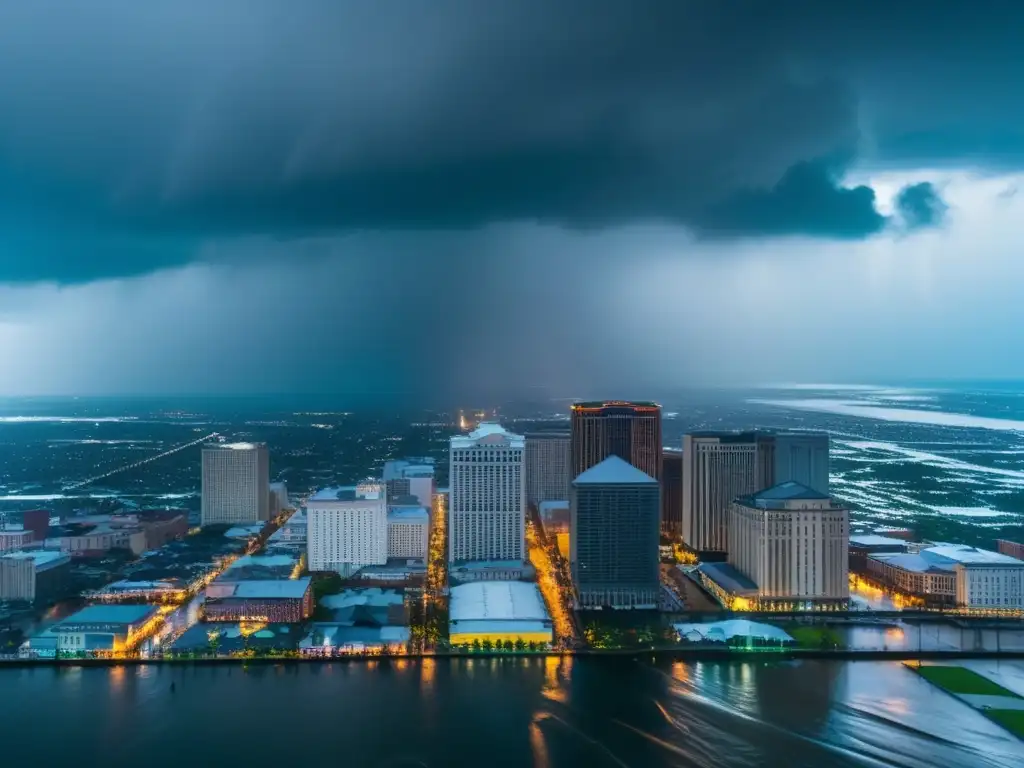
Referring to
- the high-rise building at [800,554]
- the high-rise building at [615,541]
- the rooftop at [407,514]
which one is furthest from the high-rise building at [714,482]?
the rooftop at [407,514]

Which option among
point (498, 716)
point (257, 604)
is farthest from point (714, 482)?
point (498, 716)

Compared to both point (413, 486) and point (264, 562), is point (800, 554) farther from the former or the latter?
point (413, 486)

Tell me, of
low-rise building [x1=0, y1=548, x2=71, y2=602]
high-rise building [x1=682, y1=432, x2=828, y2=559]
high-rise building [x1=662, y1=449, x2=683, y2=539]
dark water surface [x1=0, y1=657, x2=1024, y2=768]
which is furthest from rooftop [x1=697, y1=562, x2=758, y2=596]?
low-rise building [x1=0, y1=548, x2=71, y2=602]

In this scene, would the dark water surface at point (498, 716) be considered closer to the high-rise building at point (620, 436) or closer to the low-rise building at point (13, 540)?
the low-rise building at point (13, 540)

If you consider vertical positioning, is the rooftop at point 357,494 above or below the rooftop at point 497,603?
above

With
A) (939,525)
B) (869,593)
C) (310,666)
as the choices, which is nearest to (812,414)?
(939,525)

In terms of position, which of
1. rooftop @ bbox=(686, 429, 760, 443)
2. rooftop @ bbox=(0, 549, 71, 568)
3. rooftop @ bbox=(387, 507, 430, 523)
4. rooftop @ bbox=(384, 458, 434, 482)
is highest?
rooftop @ bbox=(686, 429, 760, 443)

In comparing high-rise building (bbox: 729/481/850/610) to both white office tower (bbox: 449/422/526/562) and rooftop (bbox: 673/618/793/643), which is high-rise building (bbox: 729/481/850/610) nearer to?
rooftop (bbox: 673/618/793/643)
